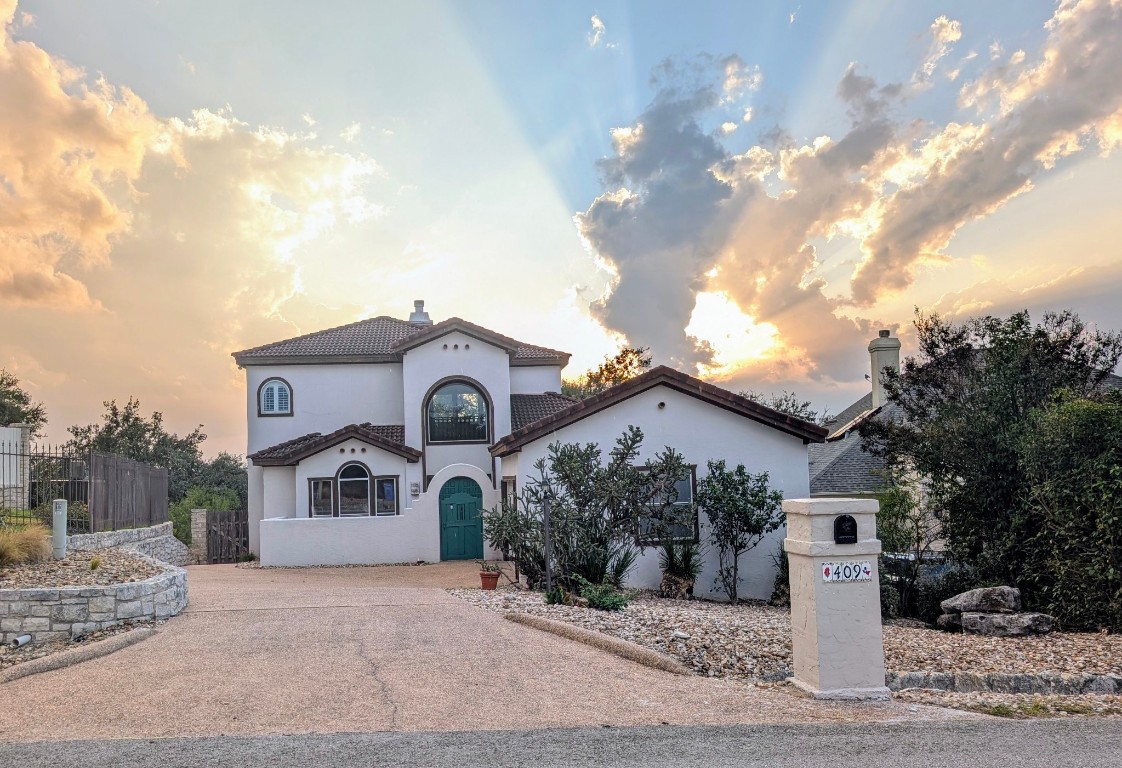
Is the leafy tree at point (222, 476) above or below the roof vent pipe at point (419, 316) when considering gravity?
below

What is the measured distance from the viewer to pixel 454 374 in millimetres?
25125

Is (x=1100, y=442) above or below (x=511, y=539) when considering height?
above

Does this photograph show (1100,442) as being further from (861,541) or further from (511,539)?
(511,539)

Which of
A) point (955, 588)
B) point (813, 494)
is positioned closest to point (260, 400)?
point (813, 494)

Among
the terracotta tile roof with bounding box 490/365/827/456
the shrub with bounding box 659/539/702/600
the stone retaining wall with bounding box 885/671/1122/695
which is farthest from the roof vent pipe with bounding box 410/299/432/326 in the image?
the stone retaining wall with bounding box 885/671/1122/695

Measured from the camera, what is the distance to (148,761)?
6230mm

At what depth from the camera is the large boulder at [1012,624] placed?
43.0 feet

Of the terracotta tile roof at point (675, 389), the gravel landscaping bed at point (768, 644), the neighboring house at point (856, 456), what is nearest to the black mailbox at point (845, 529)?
the gravel landscaping bed at point (768, 644)

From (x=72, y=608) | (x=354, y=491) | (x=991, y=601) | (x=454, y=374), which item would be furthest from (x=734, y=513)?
(x=354, y=491)

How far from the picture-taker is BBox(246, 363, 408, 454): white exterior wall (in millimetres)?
26547

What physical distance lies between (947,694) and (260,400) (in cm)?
Result: 2224

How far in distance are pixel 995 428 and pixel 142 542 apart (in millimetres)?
19694

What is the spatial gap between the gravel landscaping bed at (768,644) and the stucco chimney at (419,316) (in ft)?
63.0

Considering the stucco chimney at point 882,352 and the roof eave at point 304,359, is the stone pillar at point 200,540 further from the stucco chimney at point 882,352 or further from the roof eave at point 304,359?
the stucco chimney at point 882,352
